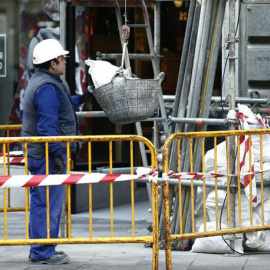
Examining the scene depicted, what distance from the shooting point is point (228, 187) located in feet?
27.5

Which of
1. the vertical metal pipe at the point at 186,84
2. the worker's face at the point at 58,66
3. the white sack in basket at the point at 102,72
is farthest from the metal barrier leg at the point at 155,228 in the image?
the worker's face at the point at 58,66

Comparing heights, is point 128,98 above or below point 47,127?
above

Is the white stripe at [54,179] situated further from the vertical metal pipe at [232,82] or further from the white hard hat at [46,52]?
the vertical metal pipe at [232,82]

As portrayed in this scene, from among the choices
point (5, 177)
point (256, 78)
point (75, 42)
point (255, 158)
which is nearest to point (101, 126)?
point (75, 42)

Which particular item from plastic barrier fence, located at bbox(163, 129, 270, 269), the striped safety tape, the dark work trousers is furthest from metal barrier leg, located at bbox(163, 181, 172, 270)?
the dark work trousers

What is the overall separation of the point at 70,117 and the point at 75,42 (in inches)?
130

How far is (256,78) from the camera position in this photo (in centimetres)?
1106

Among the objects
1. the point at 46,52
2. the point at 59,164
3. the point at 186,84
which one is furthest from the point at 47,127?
the point at 186,84

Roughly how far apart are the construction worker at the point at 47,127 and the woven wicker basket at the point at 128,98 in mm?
362

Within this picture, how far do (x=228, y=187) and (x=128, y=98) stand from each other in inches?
44.7

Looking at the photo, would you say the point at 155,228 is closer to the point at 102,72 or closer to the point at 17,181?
the point at 17,181

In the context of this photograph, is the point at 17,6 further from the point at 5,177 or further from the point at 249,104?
the point at 5,177

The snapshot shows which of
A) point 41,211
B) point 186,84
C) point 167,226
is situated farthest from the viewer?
point 186,84

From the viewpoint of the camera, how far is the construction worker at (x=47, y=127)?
27.0 feet
